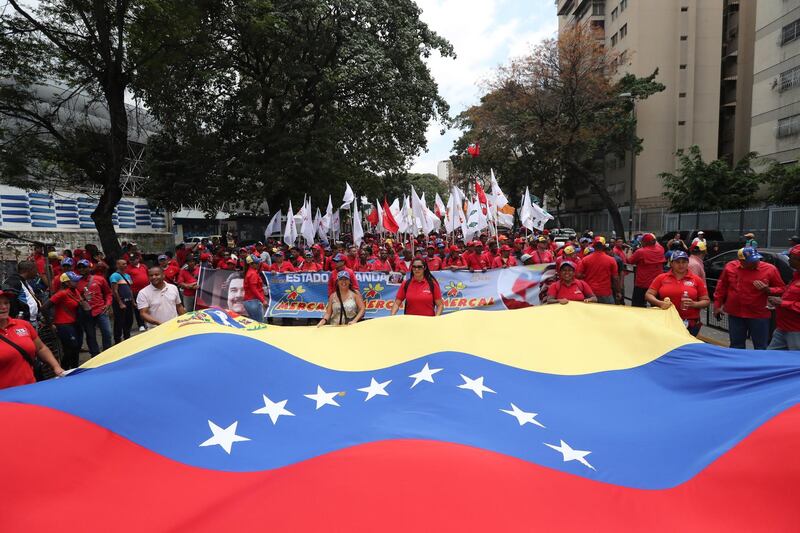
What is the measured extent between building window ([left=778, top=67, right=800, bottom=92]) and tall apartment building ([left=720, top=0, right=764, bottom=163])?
1328 cm

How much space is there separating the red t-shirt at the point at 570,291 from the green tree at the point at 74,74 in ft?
49.6

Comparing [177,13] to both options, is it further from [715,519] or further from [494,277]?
[715,519]

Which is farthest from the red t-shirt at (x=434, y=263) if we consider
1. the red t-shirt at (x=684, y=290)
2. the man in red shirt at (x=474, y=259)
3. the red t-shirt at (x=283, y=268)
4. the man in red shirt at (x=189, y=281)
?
the red t-shirt at (x=684, y=290)

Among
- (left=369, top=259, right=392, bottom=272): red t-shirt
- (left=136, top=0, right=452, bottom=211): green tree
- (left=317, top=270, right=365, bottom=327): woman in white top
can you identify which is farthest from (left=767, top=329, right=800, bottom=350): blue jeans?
(left=136, top=0, right=452, bottom=211): green tree

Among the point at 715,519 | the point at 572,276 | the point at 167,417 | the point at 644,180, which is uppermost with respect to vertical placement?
the point at 644,180

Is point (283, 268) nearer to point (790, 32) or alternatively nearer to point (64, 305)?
point (64, 305)

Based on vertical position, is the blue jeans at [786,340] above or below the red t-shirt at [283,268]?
below

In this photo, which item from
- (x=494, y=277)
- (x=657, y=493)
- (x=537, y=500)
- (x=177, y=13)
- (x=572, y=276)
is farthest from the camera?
(x=177, y=13)

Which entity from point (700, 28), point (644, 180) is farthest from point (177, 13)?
point (700, 28)

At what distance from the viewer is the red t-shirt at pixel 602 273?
28.7 ft

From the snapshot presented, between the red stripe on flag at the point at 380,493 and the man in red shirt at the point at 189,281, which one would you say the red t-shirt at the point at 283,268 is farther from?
the red stripe on flag at the point at 380,493

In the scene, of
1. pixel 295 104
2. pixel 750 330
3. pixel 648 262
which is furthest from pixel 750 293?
pixel 295 104

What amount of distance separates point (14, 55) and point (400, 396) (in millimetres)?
19125

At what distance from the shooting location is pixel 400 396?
415cm
